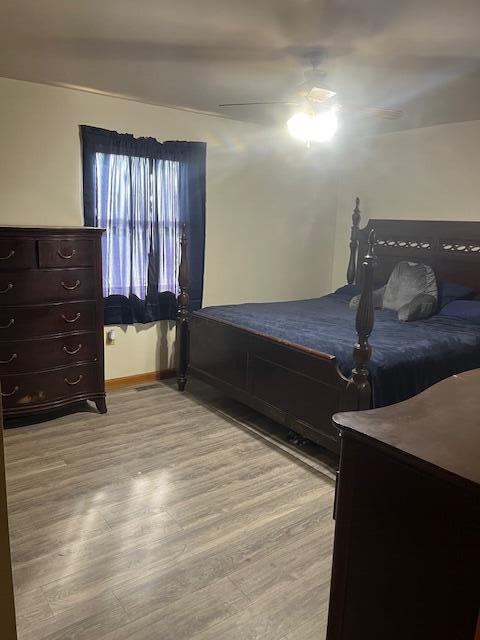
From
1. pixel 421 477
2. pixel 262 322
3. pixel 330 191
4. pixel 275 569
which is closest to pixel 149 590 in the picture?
pixel 275 569

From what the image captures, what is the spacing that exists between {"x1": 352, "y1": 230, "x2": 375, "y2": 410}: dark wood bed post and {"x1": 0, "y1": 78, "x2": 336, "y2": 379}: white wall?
235 cm

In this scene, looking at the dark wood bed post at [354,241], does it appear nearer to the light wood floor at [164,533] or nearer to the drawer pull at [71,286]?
the light wood floor at [164,533]

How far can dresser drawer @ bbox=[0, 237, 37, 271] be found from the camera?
3.24 metres

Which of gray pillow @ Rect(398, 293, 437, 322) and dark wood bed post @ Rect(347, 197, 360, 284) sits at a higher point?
dark wood bed post @ Rect(347, 197, 360, 284)

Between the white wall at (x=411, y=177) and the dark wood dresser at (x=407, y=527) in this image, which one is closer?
the dark wood dresser at (x=407, y=527)

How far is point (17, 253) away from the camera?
3.29m

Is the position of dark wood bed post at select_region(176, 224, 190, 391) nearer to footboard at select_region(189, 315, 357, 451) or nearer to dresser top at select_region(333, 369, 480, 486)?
footboard at select_region(189, 315, 357, 451)

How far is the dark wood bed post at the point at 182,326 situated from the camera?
4316mm

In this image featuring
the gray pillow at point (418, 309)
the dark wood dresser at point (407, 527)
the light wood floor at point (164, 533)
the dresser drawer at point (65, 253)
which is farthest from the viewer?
the gray pillow at point (418, 309)

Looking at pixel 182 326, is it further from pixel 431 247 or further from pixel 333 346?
pixel 431 247

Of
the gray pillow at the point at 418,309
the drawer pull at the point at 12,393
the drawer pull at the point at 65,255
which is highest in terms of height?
the drawer pull at the point at 65,255

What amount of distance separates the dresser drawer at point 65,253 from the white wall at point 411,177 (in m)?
3.17

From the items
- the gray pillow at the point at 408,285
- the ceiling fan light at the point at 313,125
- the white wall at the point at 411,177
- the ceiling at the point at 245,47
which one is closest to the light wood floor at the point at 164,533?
the gray pillow at the point at 408,285

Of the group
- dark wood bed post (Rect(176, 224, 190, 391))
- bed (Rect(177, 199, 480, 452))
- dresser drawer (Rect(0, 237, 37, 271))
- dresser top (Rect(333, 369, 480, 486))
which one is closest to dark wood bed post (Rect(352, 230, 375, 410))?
bed (Rect(177, 199, 480, 452))
